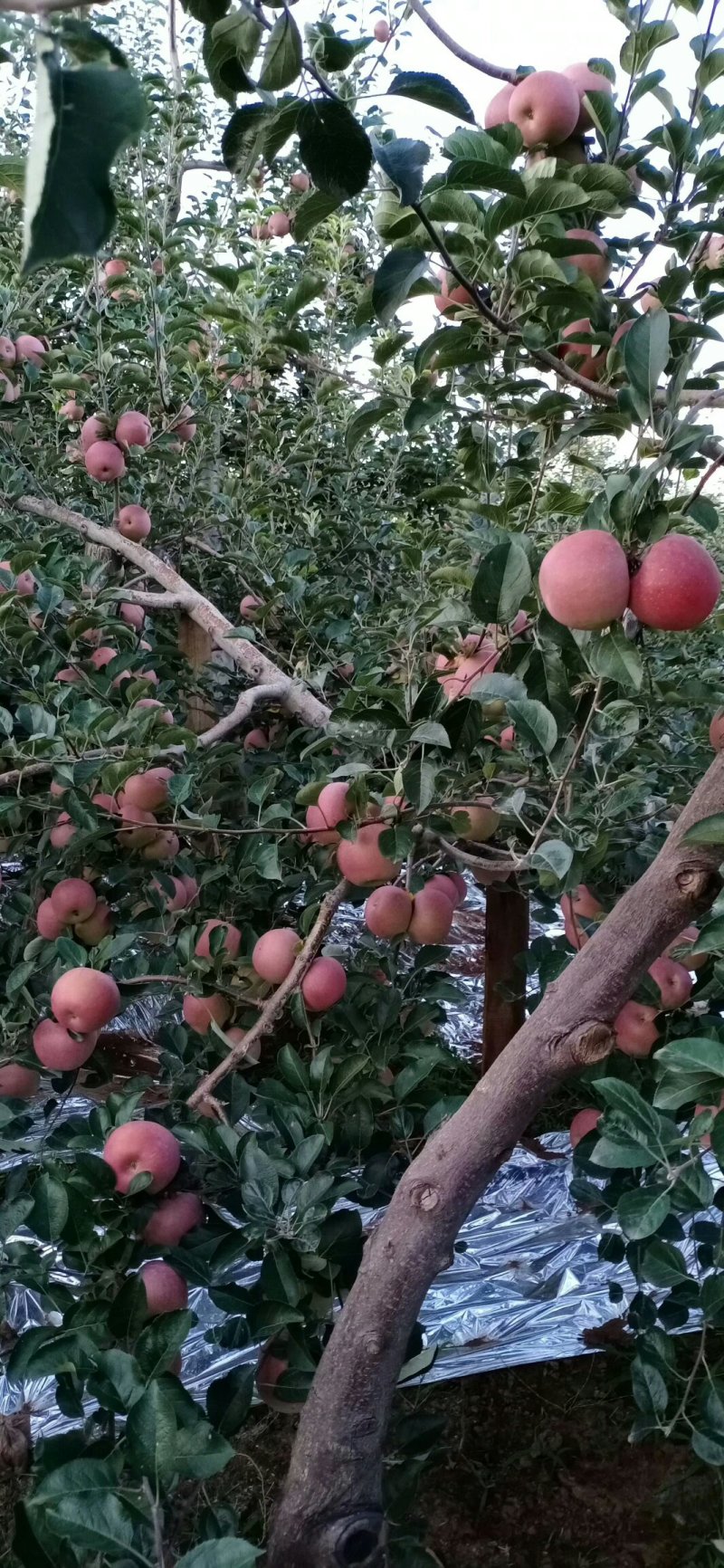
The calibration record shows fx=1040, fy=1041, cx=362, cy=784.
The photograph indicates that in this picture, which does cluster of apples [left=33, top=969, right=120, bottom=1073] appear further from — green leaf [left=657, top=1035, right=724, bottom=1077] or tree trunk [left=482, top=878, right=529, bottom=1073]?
tree trunk [left=482, top=878, right=529, bottom=1073]

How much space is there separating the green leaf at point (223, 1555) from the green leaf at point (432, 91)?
87 centimetres

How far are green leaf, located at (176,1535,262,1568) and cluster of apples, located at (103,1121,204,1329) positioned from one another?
0.44m

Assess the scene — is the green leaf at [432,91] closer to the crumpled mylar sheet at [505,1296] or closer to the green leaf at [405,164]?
the green leaf at [405,164]

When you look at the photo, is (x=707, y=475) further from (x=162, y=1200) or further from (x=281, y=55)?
(x=162, y=1200)

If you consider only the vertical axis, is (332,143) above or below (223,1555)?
above

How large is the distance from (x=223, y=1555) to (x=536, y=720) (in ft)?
2.02

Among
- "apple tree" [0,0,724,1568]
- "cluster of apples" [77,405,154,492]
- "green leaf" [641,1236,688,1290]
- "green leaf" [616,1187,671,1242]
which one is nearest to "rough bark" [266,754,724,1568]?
"apple tree" [0,0,724,1568]

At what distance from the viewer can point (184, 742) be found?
3.93ft

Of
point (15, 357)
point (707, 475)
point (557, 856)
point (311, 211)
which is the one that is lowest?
point (15, 357)

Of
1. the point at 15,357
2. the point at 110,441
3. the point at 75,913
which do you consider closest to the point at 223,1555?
the point at 75,913

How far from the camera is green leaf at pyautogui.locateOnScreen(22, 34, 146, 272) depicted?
285 mm

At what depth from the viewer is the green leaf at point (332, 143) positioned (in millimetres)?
554

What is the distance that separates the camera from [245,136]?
26.9 inches

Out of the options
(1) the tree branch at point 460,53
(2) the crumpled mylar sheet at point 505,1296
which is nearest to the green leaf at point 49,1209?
(2) the crumpled mylar sheet at point 505,1296
